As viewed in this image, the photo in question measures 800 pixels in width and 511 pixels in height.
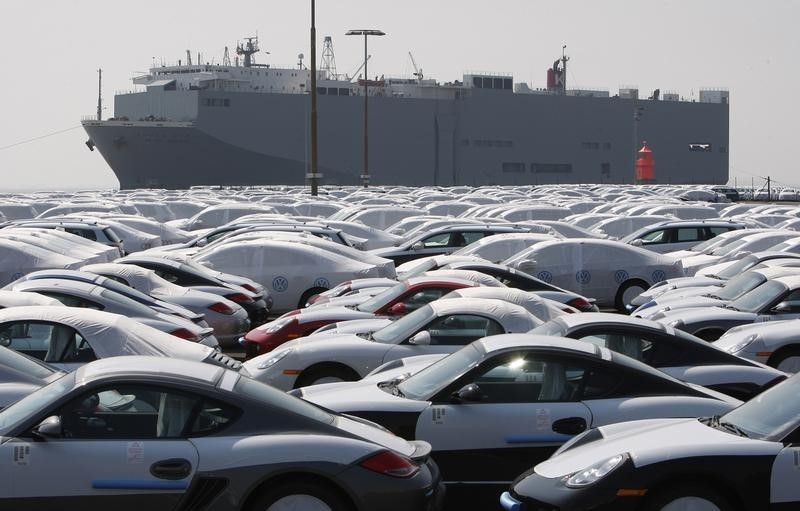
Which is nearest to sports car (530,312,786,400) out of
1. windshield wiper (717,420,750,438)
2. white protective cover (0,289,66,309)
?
windshield wiper (717,420,750,438)

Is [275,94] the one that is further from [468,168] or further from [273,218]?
[273,218]

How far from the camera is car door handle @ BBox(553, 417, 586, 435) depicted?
25.3 feet

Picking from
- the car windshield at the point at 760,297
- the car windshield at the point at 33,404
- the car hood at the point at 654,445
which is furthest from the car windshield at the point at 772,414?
the car windshield at the point at 760,297

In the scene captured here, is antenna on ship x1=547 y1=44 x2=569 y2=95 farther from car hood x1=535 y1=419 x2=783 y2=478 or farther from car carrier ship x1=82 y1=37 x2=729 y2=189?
car hood x1=535 y1=419 x2=783 y2=478

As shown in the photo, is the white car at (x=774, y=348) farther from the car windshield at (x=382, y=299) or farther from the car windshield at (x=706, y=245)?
the car windshield at (x=706, y=245)

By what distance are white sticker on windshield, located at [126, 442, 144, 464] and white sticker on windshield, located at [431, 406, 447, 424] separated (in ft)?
7.49

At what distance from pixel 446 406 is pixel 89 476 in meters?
2.64

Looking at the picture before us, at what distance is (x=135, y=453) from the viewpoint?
601 centimetres

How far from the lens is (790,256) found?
59.0 feet

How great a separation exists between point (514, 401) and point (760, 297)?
6696mm

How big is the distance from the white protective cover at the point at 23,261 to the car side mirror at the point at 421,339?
7.52 m

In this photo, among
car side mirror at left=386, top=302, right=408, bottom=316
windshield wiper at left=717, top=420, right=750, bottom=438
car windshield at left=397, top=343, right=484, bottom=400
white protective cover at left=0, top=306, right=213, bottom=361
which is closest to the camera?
windshield wiper at left=717, top=420, right=750, bottom=438

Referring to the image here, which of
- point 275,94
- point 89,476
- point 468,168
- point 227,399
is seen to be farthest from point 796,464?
point 468,168

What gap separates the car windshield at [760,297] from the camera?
1325cm
